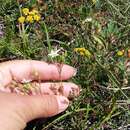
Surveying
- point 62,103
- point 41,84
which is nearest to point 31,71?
point 41,84

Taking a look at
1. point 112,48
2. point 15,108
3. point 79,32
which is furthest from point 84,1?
point 15,108

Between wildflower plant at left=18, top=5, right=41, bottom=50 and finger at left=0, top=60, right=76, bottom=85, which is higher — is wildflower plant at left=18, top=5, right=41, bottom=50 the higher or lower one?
the higher one

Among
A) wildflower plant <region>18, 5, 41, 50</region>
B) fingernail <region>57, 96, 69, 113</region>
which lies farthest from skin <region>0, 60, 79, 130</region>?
wildflower plant <region>18, 5, 41, 50</region>

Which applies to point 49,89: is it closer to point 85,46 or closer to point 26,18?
point 85,46

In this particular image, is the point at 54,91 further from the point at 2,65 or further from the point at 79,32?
the point at 79,32

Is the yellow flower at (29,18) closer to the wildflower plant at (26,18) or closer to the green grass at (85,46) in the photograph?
the wildflower plant at (26,18)

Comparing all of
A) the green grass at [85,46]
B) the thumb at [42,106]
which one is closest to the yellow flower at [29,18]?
the green grass at [85,46]

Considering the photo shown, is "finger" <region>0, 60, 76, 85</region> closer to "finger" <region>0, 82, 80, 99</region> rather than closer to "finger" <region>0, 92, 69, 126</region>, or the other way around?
"finger" <region>0, 82, 80, 99</region>
